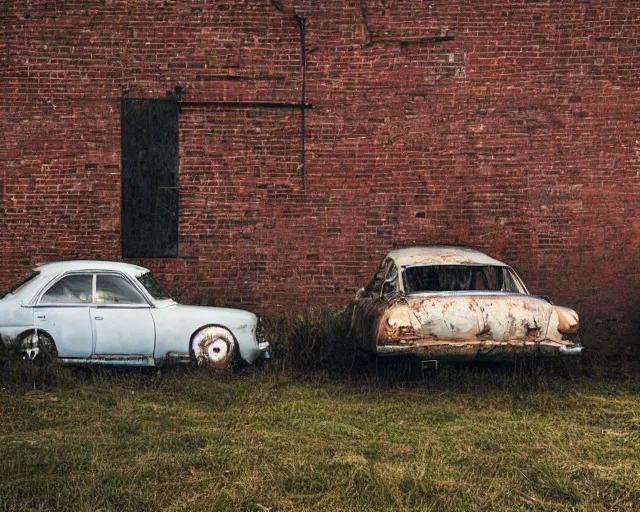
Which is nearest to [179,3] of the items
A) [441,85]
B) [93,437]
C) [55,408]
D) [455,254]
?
[441,85]

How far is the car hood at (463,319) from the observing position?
8539 mm

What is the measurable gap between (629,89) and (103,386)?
334 inches

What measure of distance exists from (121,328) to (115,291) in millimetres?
464

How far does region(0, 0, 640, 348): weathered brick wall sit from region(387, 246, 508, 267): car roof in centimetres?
237

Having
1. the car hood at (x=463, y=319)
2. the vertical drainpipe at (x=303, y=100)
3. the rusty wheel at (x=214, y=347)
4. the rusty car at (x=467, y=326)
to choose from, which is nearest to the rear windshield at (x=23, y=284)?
the rusty wheel at (x=214, y=347)

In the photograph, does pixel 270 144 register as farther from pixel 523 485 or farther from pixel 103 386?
pixel 523 485

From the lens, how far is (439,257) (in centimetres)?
1002

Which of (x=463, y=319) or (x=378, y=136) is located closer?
(x=463, y=319)

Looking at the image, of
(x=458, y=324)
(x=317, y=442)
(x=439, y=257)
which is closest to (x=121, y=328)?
(x=458, y=324)

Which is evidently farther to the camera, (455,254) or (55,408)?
(455,254)

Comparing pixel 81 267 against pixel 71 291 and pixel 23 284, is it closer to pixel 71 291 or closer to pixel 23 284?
pixel 71 291

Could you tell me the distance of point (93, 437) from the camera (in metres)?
6.36

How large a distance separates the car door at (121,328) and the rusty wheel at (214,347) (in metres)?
0.45

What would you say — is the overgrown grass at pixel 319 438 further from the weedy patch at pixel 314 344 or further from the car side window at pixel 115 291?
the car side window at pixel 115 291
